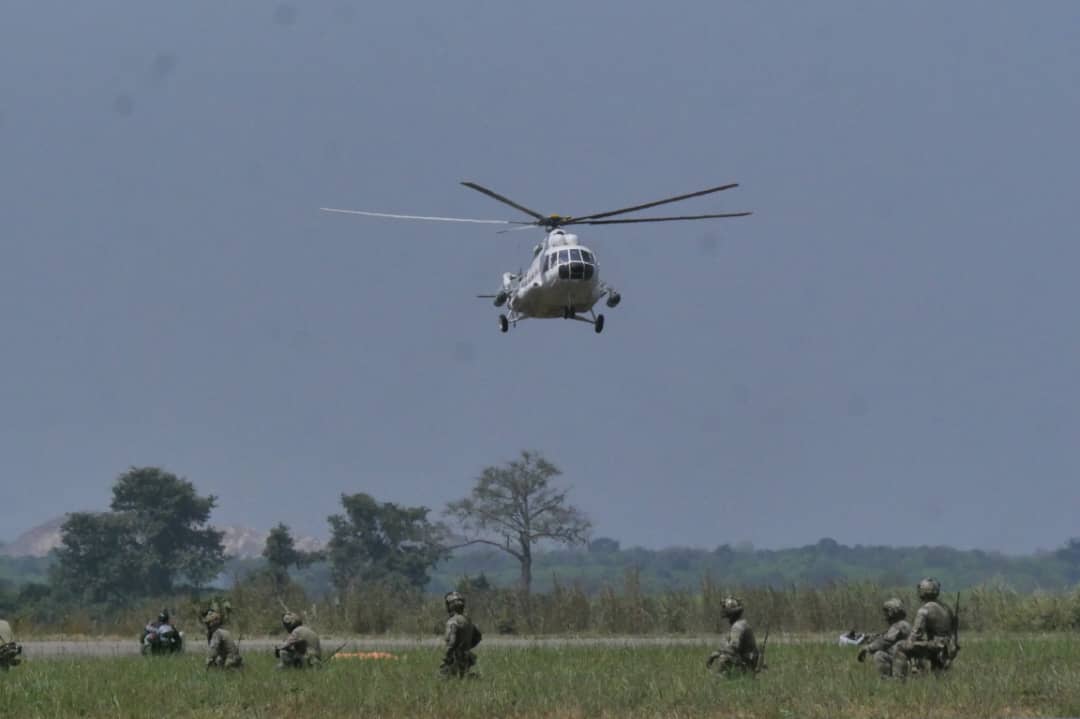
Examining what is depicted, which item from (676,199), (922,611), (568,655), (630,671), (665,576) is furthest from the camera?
(665,576)

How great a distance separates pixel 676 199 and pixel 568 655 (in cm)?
2222

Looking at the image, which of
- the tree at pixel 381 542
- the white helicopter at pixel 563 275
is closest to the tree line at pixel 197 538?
the tree at pixel 381 542

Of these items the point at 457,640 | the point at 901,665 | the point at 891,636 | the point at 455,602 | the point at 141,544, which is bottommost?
the point at 901,665

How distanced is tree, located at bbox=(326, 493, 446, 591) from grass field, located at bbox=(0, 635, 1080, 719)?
3394 inches

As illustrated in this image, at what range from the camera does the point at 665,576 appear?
186 meters

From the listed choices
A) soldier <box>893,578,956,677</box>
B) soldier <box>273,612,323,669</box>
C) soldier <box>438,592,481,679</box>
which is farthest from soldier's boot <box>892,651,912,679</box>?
soldier <box>273,612,323,669</box>

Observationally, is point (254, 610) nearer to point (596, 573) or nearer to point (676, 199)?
point (676, 199)

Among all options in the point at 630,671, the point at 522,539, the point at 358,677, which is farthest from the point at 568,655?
the point at 522,539

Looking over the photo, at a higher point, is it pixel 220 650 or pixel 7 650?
pixel 7 650

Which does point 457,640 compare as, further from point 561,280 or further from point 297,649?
point 561,280

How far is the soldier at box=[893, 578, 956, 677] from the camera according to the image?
22.0 meters

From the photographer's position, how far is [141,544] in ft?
376

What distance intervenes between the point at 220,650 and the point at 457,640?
376 centimetres

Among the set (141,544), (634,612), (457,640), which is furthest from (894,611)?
(141,544)
